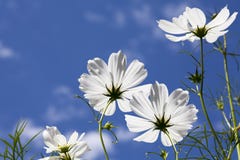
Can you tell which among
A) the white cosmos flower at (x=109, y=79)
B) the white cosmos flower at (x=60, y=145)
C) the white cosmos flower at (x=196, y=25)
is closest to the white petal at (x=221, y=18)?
the white cosmos flower at (x=196, y=25)

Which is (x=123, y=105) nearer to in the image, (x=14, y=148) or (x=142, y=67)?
(x=142, y=67)

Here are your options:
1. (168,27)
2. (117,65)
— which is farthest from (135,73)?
(168,27)

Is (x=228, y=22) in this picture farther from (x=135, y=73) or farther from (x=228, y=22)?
(x=135, y=73)

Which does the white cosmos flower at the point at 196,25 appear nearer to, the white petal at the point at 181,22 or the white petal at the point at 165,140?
the white petal at the point at 181,22

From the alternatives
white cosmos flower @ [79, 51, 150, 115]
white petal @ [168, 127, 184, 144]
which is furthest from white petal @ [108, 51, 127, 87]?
white petal @ [168, 127, 184, 144]

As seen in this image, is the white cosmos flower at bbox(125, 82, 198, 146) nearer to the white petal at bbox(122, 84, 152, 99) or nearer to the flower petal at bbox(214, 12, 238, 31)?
the white petal at bbox(122, 84, 152, 99)

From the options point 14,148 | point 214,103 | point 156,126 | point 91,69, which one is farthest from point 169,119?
point 214,103
